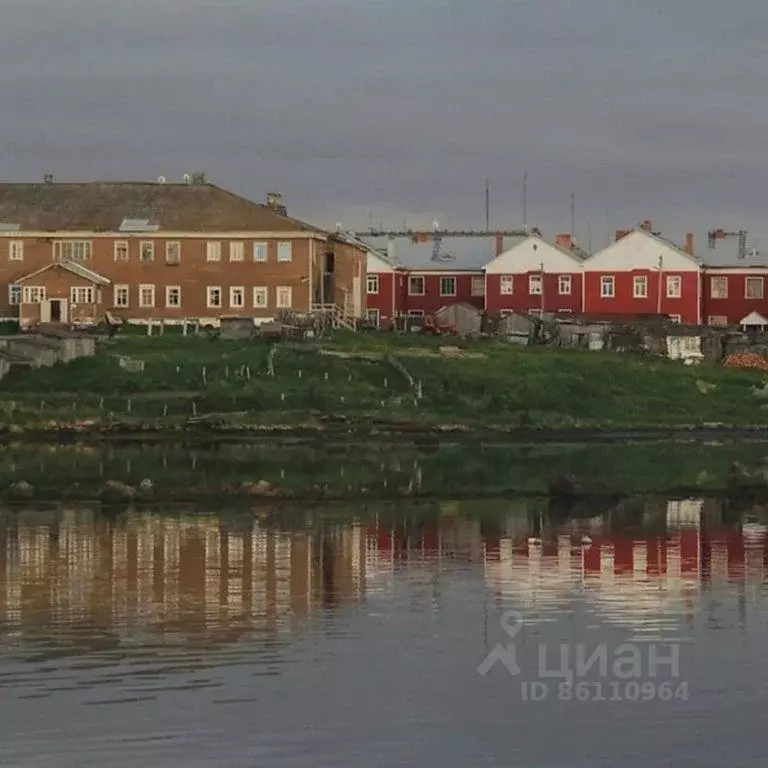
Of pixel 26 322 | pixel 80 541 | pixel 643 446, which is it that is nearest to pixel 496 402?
pixel 643 446

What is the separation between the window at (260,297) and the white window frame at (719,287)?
2661 centimetres

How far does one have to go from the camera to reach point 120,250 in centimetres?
8994

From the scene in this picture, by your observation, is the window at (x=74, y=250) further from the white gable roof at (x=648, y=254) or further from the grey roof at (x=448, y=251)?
the white gable roof at (x=648, y=254)

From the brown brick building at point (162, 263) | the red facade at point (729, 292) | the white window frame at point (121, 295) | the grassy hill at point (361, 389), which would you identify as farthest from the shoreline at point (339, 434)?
the red facade at point (729, 292)

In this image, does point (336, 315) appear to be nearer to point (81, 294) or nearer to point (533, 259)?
point (81, 294)

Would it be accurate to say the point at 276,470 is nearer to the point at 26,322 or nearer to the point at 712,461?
the point at 712,461

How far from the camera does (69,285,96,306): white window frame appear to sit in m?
88.4

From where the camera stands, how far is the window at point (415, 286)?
364 ft

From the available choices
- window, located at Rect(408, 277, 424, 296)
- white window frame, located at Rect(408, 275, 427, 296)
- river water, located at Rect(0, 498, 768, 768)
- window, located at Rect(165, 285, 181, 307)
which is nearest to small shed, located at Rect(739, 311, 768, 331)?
white window frame, located at Rect(408, 275, 427, 296)

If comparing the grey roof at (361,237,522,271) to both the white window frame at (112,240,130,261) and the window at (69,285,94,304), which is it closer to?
the white window frame at (112,240,130,261)

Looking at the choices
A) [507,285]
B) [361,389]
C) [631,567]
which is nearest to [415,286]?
[507,285]

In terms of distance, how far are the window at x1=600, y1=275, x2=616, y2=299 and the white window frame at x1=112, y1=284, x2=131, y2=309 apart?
26390 millimetres

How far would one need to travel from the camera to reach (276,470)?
49.1 meters

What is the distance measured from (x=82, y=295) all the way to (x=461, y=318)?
1873 centimetres
